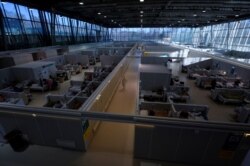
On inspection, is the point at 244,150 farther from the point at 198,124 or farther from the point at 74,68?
the point at 74,68

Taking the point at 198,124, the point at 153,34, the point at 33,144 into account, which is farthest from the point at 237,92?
the point at 153,34

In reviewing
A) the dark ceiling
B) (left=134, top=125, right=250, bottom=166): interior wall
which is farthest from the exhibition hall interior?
the dark ceiling

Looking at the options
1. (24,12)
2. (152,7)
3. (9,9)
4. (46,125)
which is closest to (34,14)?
(24,12)

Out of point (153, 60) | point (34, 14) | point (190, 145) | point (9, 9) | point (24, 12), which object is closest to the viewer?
point (190, 145)

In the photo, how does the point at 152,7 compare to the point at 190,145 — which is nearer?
the point at 190,145

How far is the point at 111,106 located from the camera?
4289 millimetres

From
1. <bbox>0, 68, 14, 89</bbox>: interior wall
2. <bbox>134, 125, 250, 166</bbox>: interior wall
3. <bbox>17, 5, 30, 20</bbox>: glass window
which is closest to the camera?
<bbox>134, 125, 250, 166</bbox>: interior wall

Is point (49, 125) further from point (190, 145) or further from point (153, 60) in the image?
point (153, 60)

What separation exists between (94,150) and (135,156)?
72 centimetres

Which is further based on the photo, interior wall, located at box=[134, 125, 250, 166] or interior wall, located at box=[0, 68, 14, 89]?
interior wall, located at box=[0, 68, 14, 89]

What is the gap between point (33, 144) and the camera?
2.43 m

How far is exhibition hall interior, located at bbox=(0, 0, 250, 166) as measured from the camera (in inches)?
81.4

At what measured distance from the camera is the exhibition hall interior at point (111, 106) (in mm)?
2066

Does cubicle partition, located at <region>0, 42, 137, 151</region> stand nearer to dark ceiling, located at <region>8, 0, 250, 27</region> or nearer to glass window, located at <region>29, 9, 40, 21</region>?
dark ceiling, located at <region>8, 0, 250, 27</region>
